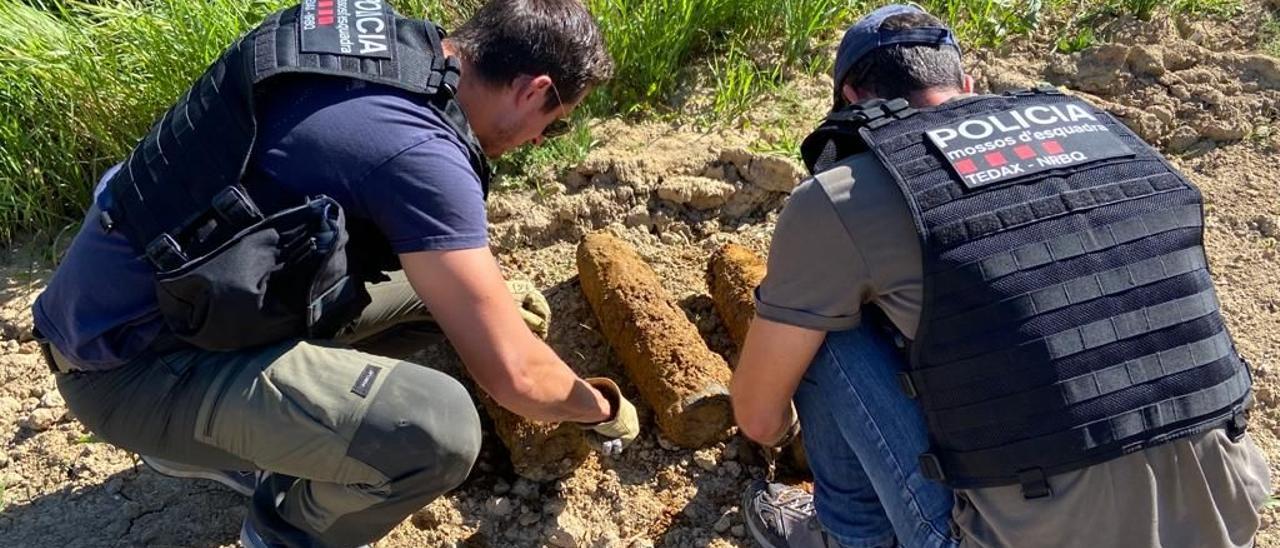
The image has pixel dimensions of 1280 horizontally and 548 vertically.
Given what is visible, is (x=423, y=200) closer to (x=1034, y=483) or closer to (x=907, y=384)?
(x=907, y=384)

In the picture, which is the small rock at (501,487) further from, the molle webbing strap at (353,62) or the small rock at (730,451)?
the molle webbing strap at (353,62)

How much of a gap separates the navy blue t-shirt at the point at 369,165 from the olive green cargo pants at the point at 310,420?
238 millimetres

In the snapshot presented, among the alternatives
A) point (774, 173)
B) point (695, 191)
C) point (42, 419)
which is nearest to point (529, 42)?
point (695, 191)

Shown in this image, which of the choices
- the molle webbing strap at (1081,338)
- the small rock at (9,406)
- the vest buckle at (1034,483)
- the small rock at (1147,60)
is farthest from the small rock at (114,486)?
the small rock at (1147,60)

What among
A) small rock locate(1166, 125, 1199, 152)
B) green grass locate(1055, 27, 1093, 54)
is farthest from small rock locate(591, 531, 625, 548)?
green grass locate(1055, 27, 1093, 54)

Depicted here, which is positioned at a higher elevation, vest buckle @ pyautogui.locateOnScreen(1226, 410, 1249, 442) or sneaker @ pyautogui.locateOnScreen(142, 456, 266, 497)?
vest buckle @ pyautogui.locateOnScreen(1226, 410, 1249, 442)

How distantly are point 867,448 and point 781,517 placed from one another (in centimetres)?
49

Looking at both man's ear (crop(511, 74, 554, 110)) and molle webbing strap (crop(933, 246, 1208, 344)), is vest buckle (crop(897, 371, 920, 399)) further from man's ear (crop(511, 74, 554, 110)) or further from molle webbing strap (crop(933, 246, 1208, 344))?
man's ear (crop(511, 74, 554, 110))

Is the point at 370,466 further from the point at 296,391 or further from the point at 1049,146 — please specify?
the point at 1049,146

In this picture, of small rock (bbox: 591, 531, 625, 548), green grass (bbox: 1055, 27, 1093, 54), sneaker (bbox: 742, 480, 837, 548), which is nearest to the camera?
sneaker (bbox: 742, 480, 837, 548)

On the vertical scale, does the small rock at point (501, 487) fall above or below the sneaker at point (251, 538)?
below

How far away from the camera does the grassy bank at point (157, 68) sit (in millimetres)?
3682

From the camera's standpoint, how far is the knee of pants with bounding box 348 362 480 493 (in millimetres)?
2309

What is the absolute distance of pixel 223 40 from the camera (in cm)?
378
